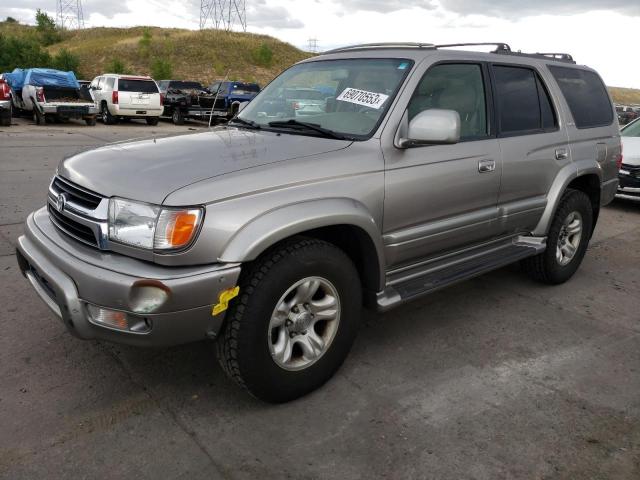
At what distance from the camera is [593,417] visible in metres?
2.86

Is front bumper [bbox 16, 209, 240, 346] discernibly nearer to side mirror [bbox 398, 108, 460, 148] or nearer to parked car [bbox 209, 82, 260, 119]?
side mirror [bbox 398, 108, 460, 148]

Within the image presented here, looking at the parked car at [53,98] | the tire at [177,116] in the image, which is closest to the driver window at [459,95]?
the parked car at [53,98]

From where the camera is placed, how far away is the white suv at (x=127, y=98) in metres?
18.2

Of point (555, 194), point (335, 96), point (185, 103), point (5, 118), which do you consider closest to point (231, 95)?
point (185, 103)

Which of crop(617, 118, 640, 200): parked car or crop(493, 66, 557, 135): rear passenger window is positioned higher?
crop(493, 66, 557, 135): rear passenger window

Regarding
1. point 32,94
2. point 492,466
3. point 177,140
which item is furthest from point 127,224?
point 32,94

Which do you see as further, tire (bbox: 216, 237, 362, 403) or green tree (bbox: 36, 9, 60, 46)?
green tree (bbox: 36, 9, 60, 46)

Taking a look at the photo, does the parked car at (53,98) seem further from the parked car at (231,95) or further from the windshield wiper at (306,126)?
the windshield wiper at (306,126)

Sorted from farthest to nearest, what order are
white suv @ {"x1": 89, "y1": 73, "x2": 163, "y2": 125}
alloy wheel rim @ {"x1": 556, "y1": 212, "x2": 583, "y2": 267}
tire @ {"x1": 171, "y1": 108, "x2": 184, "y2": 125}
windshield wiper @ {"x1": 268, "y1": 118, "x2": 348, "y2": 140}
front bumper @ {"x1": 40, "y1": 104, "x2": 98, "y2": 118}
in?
tire @ {"x1": 171, "y1": 108, "x2": 184, "y2": 125}, white suv @ {"x1": 89, "y1": 73, "x2": 163, "y2": 125}, front bumper @ {"x1": 40, "y1": 104, "x2": 98, "y2": 118}, alloy wheel rim @ {"x1": 556, "y1": 212, "x2": 583, "y2": 267}, windshield wiper @ {"x1": 268, "y1": 118, "x2": 348, "y2": 140}

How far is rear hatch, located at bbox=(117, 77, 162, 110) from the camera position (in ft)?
59.9

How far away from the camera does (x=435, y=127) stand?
9.83ft

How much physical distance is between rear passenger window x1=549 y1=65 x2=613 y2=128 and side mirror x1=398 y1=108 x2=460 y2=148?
6.67ft

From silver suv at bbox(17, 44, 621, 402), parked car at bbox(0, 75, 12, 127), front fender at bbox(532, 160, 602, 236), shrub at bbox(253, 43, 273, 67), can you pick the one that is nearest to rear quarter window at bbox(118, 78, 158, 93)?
parked car at bbox(0, 75, 12, 127)

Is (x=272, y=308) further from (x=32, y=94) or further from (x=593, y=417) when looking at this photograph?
(x=32, y=94)
